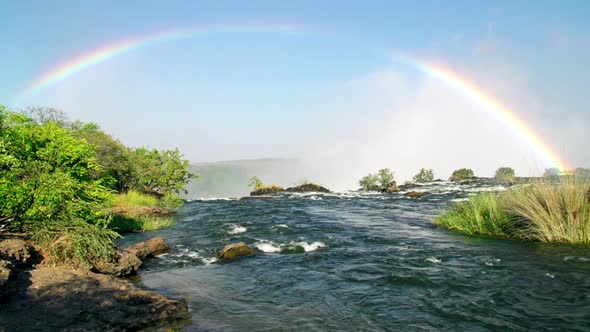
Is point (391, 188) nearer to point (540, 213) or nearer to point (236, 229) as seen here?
point (236, 229)

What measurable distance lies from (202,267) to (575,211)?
40.7 ft

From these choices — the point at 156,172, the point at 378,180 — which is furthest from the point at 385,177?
the point at 156,172

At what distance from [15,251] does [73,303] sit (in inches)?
114

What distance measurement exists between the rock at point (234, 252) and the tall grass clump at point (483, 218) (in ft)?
30.9

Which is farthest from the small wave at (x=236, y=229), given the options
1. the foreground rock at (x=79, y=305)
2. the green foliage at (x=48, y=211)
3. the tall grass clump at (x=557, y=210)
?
the tall grass clump at (x=557, y=210)

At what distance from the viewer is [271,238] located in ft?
60.2

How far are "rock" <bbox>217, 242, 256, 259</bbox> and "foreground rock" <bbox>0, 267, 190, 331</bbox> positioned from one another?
578 centimetres

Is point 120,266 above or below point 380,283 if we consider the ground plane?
above

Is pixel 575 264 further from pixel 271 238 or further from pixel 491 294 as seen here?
pixel 271 238

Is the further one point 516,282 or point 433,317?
point 516,282

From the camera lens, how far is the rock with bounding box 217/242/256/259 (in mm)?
14266

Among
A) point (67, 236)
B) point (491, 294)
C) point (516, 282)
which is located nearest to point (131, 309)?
point (67, 236)

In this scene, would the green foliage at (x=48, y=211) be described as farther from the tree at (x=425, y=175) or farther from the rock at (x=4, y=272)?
the tree at (x=425, y=175)

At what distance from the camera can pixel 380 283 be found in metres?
10.6
